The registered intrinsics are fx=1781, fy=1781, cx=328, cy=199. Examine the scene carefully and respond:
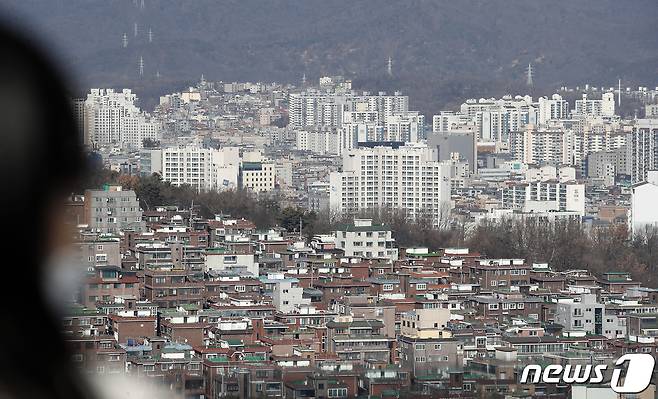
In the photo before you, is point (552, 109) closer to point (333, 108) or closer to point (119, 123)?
point (333, 108)

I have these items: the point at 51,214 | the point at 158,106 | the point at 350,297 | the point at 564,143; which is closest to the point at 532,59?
the point at 158,106

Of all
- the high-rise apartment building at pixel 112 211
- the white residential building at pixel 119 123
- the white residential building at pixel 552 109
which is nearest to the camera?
the high-rise apartment building at pixel 112 211

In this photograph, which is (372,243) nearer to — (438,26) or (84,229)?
(84,229)

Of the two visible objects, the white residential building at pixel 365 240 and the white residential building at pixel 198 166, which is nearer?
the white residential building at pixel 365 240

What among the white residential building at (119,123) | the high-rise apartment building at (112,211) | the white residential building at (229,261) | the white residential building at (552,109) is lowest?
the white residential building at (229,261)

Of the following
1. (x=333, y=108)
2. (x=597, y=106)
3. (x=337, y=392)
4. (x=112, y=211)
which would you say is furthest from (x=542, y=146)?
(x=337, y=392)

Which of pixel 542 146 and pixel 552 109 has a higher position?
pixel 552 109

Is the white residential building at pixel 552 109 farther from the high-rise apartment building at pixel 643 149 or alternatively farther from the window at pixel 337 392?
the window at pixel 337 392

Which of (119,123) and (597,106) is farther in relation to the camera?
(597,106)

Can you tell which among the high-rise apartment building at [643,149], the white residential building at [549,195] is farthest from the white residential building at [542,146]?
the white residential building at [549,195]
